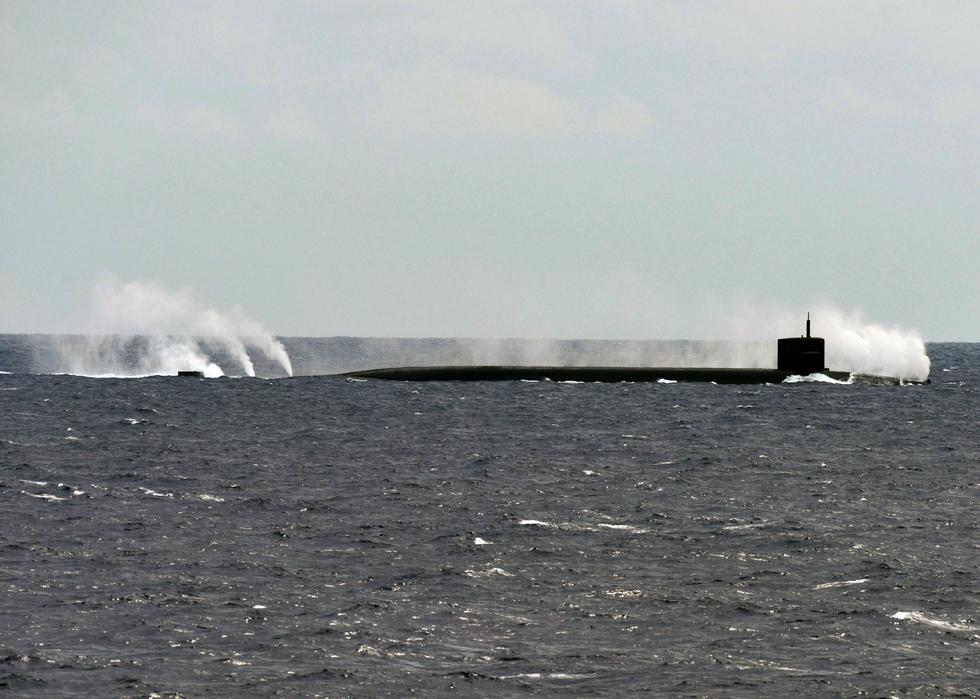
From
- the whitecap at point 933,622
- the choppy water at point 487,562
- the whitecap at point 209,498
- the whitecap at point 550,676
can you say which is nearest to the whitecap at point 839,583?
the choppy water at point 487,562

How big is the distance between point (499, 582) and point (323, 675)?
9.23 m

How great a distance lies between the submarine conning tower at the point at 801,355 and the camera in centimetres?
11569

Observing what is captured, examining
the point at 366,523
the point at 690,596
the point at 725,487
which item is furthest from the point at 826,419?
the point at 690,596

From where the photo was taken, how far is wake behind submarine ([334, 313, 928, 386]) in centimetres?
11712

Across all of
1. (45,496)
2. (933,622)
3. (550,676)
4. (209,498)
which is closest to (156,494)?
(209,498)

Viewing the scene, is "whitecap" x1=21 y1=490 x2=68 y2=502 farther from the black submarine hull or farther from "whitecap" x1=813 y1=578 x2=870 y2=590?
the black submarine hull

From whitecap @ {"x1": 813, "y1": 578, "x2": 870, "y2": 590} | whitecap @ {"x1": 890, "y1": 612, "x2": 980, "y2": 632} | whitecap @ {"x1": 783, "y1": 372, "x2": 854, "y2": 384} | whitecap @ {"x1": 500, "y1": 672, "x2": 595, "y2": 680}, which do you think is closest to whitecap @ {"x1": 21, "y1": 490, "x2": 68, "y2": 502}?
whitecap @ {"x1": 500, "y1": 672, "x2": 595, "y2": 680}

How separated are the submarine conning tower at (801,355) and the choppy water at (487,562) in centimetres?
4077

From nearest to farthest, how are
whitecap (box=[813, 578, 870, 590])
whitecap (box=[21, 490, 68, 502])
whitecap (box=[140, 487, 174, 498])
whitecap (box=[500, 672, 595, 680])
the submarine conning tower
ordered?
1. whitecap (box=[500, 672, 595, 680])
2. whitecap (box=[813, 578, 870, 590])
3. whitecap (box=[21, 490, 68, 502])
4. whitecap (box=[140, 487, 174, 498])
5. the submarine conning tower

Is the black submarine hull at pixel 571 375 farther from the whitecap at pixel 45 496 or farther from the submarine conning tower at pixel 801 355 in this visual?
the whitecap at pixel 45 496

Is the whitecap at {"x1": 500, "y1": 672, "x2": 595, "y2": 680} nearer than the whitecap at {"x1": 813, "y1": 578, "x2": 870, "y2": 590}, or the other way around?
the whitecap at {"x1": 500, "y1": 672, "x2": 595, "y2": 680}

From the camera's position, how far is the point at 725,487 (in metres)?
52.8

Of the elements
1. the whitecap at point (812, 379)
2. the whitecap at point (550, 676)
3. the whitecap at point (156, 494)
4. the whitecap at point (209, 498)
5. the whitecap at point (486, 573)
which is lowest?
the whitecap at point (550, 676)

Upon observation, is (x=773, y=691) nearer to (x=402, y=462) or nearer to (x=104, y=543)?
(x=104, y=543)
